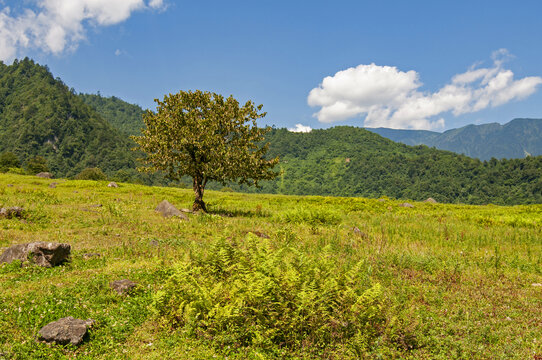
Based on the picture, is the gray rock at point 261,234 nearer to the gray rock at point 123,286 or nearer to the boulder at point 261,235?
the boulder at point 261,235


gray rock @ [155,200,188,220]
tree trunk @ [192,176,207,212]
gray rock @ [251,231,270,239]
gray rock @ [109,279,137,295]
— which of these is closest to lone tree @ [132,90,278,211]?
tree trunk @ [192,176,207,212]

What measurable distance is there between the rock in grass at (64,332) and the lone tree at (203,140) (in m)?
17.5

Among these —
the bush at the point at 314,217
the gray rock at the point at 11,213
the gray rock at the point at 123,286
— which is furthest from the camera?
the bush at the point at 314,217

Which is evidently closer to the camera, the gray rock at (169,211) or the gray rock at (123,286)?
the gray rock at (123,286)

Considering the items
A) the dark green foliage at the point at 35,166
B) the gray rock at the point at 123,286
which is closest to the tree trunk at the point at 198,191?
the gray rock at the point at 123,286

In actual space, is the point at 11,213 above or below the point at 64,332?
above

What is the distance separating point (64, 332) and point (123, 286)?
2287mm

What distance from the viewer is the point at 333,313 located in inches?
261

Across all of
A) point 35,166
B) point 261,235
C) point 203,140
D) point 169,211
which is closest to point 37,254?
point 261,235

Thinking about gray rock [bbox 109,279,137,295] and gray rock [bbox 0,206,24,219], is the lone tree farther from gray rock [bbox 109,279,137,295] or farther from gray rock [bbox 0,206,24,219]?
gray rock [bbox 109,279,137,295]

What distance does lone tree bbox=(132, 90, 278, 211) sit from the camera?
2357 cm

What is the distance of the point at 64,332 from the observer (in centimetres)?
582

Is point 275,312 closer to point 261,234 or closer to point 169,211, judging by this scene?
point 261,234

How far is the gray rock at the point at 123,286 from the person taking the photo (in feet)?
26.3
